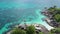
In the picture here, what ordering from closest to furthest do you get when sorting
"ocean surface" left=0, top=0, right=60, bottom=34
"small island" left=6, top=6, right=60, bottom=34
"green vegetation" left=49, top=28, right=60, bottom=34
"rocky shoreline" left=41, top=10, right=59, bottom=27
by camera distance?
"small island" left=6, top=6, right=60, bottom=34 < "green vegetation" left=49, top=28, right=60, bottom=34 < "rocky shoreline" left=41, top=10, right=59, bottom=27 < "ocean surface" left=0, top=0, right=60, bottom=34

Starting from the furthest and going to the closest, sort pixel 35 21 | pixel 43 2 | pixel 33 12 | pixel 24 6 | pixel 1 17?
1. pixel 43 2
2. pixel 24 6
3. pixel 33 12
4. pixel 1 17
5. pixel 35 21

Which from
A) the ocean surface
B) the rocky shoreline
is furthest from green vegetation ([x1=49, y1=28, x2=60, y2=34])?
the rocky shoreline

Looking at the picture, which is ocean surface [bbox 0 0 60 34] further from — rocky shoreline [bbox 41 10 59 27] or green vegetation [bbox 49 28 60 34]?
green vegetation [bbox 49 28 60 34]

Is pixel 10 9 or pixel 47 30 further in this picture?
pixel 10 9

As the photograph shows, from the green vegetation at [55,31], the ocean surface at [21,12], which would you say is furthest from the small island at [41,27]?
the ocean surface at [21,12]

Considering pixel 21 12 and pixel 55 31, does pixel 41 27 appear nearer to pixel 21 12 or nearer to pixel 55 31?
pixel 55 31

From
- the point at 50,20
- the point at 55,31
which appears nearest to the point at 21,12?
the point at 50,20

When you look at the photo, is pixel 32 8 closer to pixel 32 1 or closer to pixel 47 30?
pixel 32 1

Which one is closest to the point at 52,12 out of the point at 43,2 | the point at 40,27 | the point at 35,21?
the point at 35,21

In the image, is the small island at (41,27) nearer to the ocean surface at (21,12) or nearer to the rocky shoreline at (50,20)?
the rocky shoreline at (50,20)
